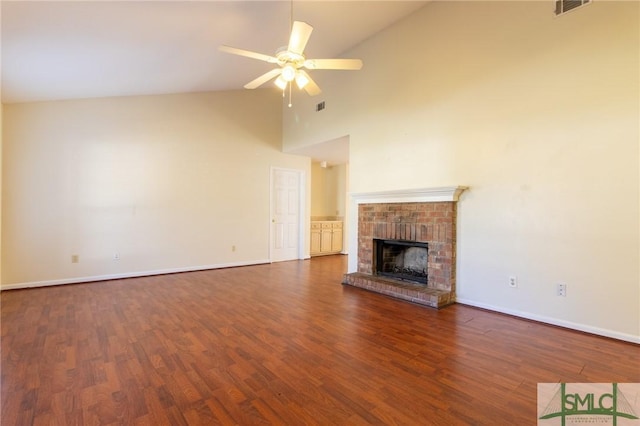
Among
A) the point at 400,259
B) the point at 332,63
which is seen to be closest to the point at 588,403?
the point at 400,259

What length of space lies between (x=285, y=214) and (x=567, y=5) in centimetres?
541

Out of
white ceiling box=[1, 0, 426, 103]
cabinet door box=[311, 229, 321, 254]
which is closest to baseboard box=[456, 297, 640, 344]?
white ceiling box=[1, 0, 426, 103]

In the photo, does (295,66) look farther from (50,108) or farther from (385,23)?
(50,108)

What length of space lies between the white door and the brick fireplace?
245 cm

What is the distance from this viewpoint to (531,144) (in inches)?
117

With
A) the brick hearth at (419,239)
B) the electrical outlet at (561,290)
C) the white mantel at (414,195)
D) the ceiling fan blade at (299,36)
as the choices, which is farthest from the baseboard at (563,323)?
the ceiling fan blade at (299,36)

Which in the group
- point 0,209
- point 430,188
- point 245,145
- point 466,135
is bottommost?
point 0,209

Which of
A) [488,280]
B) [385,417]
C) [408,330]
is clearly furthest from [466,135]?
[385,417]

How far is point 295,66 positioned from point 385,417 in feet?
9.04

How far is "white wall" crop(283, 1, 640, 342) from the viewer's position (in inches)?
98.4

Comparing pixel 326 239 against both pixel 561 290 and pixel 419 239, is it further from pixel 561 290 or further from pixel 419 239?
pixel 561 290

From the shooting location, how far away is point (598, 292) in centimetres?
261

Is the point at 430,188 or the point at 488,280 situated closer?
the point at 488,280

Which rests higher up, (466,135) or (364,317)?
(466,135)
